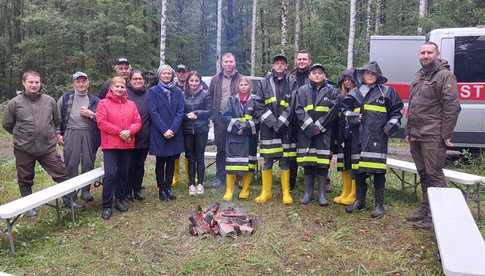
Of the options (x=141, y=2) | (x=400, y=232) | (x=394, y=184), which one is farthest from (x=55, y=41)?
(x=400, y=232)

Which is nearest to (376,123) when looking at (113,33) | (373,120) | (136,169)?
(373,120)

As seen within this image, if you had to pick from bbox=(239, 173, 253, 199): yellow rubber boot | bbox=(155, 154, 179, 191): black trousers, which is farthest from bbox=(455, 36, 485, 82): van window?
bbox=(155, 154, 179, 191): black trousers

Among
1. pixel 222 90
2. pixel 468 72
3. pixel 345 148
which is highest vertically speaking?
pixel 468 72

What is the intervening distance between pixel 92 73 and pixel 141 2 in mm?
4795

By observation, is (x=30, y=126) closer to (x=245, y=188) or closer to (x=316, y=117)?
(x=245, y=188)

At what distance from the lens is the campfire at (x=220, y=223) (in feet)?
15.4

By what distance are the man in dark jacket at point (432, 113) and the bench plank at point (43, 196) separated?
3947mm

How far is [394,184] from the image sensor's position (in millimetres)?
6980

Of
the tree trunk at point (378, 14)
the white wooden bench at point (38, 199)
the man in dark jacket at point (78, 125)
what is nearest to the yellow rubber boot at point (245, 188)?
the white wooden bench at point (38, 199)

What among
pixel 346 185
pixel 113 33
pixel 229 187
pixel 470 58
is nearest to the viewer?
pixel 346 185

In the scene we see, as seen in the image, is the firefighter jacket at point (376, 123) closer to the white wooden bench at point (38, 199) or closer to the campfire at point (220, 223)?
the campfire at point (220, 223)

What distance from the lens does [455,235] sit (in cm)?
349

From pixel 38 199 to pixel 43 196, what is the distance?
122 mm

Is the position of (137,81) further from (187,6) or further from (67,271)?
(187,6)
